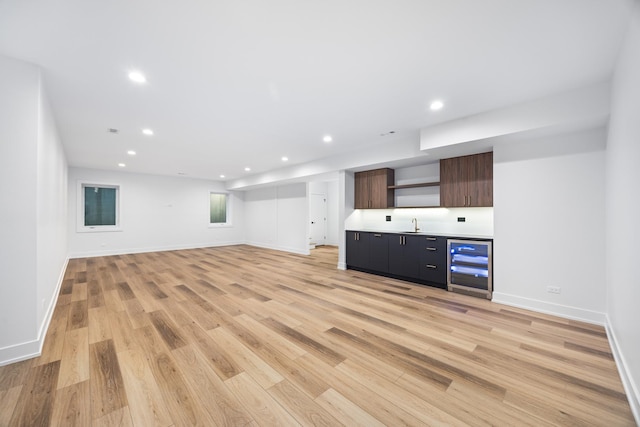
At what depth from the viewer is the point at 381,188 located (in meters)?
5.36

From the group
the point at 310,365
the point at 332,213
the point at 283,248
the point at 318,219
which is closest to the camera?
the point at 310,365

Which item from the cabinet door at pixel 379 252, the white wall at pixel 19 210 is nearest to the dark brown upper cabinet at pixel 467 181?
the cabinet door at pixel 379 252

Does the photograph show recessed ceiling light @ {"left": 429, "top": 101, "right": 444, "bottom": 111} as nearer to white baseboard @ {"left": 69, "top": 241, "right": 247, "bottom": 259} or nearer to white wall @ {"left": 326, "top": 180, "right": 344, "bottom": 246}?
white wall @ {"left": 326, "top": 180, "right": 344, "bottom": 246}

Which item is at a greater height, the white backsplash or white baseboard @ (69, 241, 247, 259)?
the white backsplash

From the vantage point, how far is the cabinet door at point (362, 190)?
5.61 m

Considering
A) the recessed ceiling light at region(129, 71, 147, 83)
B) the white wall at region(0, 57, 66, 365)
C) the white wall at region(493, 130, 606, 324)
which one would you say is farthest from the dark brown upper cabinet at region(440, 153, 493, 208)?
the white wall at region(0, 57, 66, 365)

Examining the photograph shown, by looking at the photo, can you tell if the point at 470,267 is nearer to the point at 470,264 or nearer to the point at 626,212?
the point at 470,264

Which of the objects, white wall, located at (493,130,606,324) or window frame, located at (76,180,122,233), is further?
window frame, located at (76,180,122,233)

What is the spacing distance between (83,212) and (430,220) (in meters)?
9.53

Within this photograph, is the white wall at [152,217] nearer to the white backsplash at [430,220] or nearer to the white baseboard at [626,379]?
the white backsplash at [430,220]

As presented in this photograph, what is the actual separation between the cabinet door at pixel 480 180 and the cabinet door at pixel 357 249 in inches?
82.8

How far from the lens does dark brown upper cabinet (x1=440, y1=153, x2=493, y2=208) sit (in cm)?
387

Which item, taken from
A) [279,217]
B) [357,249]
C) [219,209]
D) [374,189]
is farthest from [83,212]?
[374,189]

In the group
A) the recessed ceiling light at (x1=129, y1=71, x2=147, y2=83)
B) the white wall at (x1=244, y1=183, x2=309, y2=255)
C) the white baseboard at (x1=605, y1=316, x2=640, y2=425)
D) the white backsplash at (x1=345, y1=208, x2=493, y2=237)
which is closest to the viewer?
the white baseboard at (x1=605, y1=316, x2=640, y2=425)
